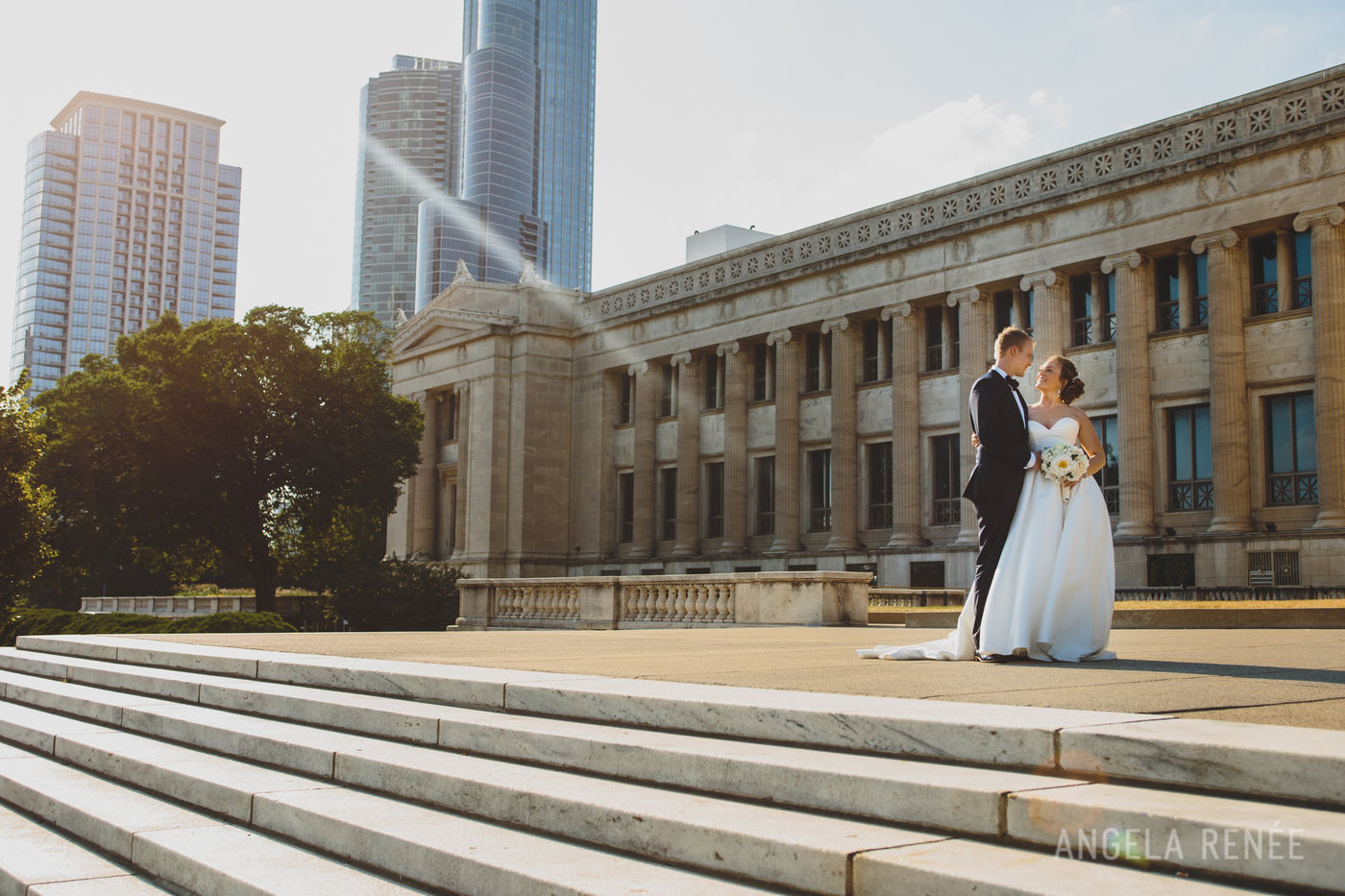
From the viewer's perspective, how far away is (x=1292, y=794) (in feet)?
12.2

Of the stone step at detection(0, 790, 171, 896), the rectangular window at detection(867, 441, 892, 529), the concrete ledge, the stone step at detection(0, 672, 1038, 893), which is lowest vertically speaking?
the stone step at detection(0, 790, 171, 896)

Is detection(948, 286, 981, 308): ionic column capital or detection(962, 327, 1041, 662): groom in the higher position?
detection(948, 286, 981, 308): ionic column capital

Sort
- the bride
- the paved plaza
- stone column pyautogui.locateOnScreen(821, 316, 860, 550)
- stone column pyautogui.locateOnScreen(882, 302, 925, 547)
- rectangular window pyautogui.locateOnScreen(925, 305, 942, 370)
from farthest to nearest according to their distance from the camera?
stone column pyautogui.locateOnScreen(821, 316, 860, 550) < rectangular window pyautogui.locateOnScreen(925, 305, 942, 370) < stone column pyautogui.locateOnScreen(882, 302, 925, 547) < the bride < the paved plaza

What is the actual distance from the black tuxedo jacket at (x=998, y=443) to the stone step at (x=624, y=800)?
12.7 feet

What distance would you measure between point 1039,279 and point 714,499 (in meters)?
16.8

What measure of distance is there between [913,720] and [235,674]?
766cm

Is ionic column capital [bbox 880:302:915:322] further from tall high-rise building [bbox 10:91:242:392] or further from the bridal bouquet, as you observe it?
tall high-rise building [bbox 10:91:242:392]

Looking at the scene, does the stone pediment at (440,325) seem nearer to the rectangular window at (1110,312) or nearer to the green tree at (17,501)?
the green tree at (17,501)

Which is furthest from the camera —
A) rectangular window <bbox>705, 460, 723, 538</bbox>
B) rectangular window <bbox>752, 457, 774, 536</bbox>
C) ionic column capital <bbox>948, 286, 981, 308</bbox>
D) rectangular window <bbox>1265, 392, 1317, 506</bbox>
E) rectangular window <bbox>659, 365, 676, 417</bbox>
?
rectangular window <bbox>659, 365, 676, 417</bbox>

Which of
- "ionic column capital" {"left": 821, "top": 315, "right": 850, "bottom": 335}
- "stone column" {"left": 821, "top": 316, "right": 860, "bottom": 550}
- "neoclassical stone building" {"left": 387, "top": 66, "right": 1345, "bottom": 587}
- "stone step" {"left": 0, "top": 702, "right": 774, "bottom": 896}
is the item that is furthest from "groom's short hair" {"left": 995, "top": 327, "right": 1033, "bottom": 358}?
"ionic column capital" {"left": 821, "top": 315, "right": 850, "bottom": 335}

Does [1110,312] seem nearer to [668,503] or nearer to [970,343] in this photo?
[970,343]

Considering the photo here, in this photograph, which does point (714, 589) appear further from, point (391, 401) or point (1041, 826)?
point (391, 401)

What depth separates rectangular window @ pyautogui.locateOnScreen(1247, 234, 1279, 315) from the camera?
101ft

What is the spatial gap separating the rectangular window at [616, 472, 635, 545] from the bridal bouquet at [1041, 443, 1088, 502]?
1627 inches
